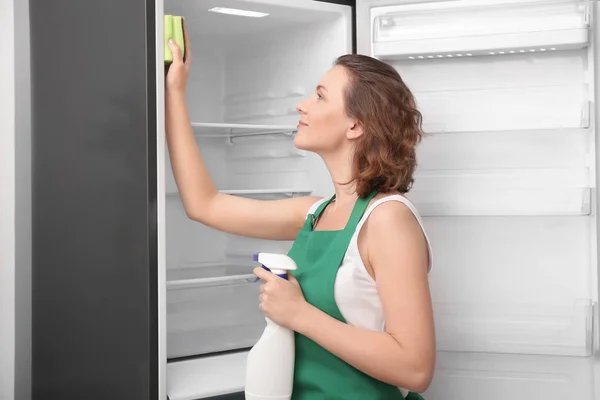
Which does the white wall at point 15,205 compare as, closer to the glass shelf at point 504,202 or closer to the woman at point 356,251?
the woman at point 356,251

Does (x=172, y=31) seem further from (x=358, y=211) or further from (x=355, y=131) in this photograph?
(x=358, y=211)

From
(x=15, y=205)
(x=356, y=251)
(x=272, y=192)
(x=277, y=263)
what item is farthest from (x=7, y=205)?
(x=356, y=251)

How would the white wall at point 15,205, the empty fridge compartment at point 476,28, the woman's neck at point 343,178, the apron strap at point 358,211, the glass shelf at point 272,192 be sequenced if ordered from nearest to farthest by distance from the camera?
the apron strap at point 358,211 → the woman's neck at point 343,178 → the empty fridge compartment at point 476,28 → the glass shelf at point 272,192 → the white wall at point 15,205

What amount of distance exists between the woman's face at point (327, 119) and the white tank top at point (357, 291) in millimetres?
199

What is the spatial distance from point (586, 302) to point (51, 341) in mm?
1451

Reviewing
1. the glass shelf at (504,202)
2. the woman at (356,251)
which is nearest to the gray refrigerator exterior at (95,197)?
the woman at (356,251)

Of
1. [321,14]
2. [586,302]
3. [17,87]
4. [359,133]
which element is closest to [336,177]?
[359,133]

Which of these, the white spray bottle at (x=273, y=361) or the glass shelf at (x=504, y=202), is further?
the glass shelf at (x=504, y=202)

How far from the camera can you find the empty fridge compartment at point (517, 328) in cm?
180

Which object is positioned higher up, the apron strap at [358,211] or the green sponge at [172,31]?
the green sponge at [172,31]

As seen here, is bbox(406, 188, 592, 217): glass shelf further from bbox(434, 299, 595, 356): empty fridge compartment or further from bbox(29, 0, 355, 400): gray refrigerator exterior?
bbox(29, 0, 355, 400): gray refrigerator exterior

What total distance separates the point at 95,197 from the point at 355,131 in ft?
2.21

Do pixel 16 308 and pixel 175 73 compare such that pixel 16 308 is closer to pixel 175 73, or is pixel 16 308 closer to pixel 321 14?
pixel 175 73

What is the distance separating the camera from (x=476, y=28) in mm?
1821
